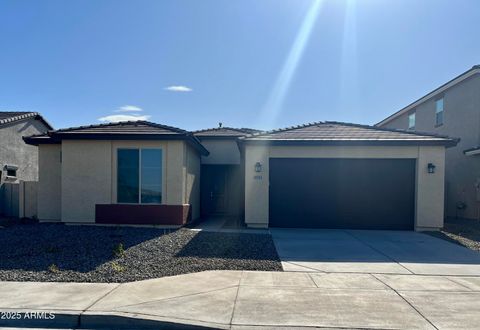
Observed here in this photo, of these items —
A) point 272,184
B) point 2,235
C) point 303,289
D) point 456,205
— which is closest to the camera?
point 303,289

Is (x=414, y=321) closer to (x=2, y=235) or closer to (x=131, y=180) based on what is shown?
(x=131, y=180)

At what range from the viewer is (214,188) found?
1561 centimetres

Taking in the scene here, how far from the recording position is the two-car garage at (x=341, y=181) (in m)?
10.9

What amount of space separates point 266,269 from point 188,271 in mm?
1565

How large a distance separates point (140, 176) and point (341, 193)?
714cm

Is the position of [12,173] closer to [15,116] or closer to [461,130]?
[15,116]

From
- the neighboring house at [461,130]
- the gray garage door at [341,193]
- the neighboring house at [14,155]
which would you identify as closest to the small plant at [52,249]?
the gray garage door at [341,193]

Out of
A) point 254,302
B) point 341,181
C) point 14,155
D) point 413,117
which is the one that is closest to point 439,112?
point 413,117

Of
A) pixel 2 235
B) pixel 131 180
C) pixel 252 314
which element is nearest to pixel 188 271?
pixel 252 314

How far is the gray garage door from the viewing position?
11.0 m

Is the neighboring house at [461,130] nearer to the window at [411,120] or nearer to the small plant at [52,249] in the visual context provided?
the window at [411,120]

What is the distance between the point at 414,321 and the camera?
3.98 meters

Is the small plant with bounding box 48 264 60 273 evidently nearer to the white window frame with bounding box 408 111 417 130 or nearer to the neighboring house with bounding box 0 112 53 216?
the neighboring house with bounding box 0 112 53 216

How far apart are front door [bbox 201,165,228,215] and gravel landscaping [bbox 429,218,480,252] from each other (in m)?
9.07
